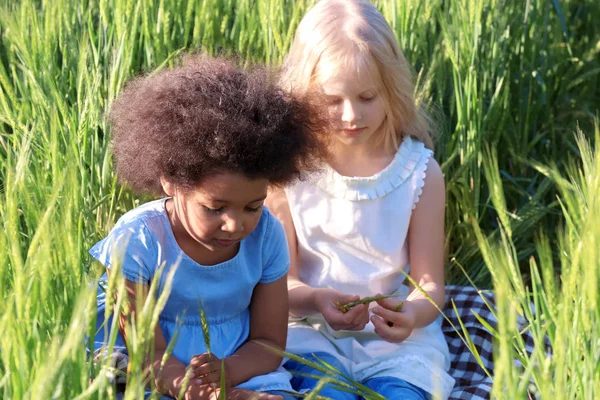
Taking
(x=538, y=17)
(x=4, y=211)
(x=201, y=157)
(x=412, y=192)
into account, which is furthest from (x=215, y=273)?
(x=538, y=17)

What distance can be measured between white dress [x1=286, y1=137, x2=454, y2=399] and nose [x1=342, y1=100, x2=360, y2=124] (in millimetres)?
149

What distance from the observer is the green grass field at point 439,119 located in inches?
49.7

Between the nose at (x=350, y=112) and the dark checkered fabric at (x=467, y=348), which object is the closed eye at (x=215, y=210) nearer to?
the nose at (x=350, y=112)

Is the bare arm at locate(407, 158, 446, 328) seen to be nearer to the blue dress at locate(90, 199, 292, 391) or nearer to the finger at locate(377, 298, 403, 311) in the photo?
the finger at locate(377, 298, 403, 311)

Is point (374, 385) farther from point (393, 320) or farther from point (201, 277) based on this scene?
point (201, 277)

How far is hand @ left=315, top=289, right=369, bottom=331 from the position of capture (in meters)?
1.80

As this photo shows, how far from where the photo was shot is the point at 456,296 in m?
2.23

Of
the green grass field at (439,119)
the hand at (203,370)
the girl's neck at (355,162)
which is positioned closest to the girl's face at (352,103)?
the girl's neck at (355,162)

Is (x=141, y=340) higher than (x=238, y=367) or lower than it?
higher

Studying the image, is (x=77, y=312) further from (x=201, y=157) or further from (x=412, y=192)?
(x=412, y=192)

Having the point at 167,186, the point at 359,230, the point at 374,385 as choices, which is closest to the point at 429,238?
the point at 359,230

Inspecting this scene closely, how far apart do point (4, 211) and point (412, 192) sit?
0.92m

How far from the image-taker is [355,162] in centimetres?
209

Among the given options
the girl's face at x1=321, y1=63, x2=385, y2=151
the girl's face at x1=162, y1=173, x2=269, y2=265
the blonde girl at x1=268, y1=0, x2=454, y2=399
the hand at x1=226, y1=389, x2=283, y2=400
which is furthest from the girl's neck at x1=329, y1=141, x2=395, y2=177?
the hand at x1=226, y1=389, x2=283, y2=400
